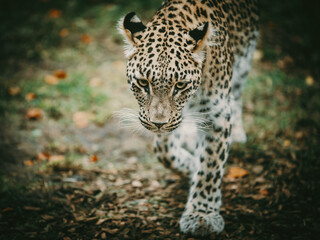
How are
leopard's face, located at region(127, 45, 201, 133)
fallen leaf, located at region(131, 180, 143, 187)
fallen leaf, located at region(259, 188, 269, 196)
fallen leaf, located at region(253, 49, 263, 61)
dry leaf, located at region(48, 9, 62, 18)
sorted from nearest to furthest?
leopard's face, located at region(127, 45, 201, 133)
fallen leaf, located at region(259, 188, 269, 196)
fallen leaf, located at region(131, 180, 143, 187)
fallen leaf, located at region(253, 49, 263, 61)
dry leaf, located at region(48, 9, 62, 18)

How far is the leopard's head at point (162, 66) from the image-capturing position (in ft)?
9.57

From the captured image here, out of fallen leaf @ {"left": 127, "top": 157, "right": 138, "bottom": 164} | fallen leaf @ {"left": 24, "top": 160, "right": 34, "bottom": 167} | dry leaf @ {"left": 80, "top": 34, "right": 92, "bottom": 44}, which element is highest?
dry leaf @ {"left": 80, "top": 34, "right": 92, "bottom": 44}

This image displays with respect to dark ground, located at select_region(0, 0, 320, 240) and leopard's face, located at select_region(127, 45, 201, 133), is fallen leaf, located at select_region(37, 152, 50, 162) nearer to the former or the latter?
dark ground, located at select_region(0, 0, 320, 240)

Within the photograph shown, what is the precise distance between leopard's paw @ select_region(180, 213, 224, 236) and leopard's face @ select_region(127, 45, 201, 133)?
3.26 ft

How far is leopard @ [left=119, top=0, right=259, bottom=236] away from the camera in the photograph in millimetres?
2982

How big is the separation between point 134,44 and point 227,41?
1.10 meters

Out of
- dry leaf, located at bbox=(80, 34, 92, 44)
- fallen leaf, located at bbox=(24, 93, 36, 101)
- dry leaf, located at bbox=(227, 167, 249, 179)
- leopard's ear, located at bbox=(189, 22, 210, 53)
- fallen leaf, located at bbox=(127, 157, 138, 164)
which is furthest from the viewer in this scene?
dry leaf, located at bbox=(80, 34, 92, 44)

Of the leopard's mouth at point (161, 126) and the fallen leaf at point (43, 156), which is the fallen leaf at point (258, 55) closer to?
the leopard's mouth at point (161, 126)

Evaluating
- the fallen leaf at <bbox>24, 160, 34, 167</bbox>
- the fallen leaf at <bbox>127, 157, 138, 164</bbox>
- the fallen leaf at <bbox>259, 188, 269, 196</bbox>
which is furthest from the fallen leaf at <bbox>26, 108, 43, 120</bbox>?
the fallen leaf at <bbox>259, 188, 269, 196</bbox>

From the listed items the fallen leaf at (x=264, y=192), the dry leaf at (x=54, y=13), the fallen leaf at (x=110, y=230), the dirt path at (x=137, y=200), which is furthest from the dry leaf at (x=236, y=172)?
the dry leaf at (x=54, y=13)

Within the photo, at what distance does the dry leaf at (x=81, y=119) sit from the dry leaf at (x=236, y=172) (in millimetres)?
2434

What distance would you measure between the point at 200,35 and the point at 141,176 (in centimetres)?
212

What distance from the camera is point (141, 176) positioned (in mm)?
4406

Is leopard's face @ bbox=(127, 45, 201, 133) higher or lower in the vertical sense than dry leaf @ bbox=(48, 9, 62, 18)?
lower
